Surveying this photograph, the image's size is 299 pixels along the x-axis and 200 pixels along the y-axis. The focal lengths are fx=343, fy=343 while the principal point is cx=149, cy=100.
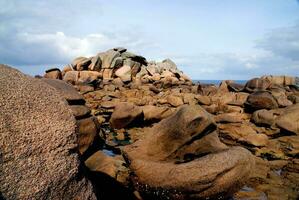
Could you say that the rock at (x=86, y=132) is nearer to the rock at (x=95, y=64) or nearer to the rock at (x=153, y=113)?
the rock at (x=153, y=113)

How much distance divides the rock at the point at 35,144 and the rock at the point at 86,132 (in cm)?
429

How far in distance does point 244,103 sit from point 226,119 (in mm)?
6068

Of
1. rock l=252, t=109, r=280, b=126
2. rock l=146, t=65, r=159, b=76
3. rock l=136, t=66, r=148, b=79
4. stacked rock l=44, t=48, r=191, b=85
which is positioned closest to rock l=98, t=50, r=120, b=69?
stacked rock l=44, t=48, r=191, b=85

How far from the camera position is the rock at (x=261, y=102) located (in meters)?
23.3

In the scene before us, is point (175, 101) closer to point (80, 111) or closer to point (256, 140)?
point (256, 140)

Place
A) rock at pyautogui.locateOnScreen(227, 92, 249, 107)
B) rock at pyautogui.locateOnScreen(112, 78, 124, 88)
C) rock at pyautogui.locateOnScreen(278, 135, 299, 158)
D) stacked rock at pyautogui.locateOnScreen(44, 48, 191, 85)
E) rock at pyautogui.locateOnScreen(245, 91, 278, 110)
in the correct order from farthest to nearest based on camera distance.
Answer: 1. stacked rock at pyautogui.locateOnScreen(44, 48, 191, 85)
2. rock at pyautogui.locateOnScreen(112, 78, 124, 88)
3. rock at pyautogui.locateOnScreen(227, 92, 249, 107)
4. rock at pyautogui.locateOnScreen(245, 91, 278, 110)
5. rock at pyautogui.locateOnScreen(278, 135, 299, 158)

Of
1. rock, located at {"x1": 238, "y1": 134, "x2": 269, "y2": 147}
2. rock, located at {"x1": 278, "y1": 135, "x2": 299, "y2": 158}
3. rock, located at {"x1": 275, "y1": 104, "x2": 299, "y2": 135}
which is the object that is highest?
rock, located at {"x1": 275, "y1": 104, "x2": 299, "y2": 135}

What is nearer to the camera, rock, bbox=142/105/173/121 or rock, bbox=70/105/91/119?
rock, bbox=70/105/91/119

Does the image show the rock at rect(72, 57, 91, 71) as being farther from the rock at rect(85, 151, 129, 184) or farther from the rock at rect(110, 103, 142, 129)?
the rock at rect(85, 151, 129, 184)

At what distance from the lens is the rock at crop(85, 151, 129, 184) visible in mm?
9031

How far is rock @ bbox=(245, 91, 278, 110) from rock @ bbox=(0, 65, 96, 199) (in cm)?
1969

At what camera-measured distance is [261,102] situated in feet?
77.6

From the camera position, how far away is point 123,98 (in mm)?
32625

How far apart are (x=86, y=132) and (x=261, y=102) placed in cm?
1646
